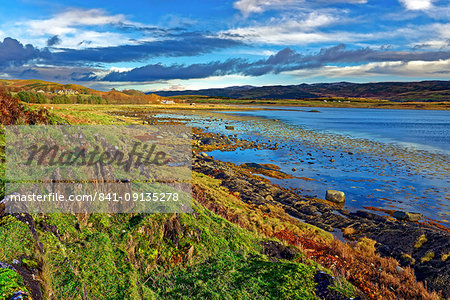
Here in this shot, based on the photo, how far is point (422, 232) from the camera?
12938 mm

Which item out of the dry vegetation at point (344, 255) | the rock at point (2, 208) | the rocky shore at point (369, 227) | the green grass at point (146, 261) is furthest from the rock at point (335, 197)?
the rock at point (2, 208)

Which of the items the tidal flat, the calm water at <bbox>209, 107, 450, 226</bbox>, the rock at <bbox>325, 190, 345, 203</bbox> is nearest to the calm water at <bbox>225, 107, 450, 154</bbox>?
the calm water at <bbox>209, 107, 450, 226</bbox>

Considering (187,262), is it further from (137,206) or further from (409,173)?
(409,173)

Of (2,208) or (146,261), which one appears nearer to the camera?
(2,208)

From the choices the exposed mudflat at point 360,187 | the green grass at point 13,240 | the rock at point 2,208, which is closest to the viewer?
the green grass at point 13,240

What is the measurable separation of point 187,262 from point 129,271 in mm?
1449

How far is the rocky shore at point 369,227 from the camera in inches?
420

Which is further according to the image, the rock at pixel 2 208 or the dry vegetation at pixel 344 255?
the dry vegetation at pixel 344 255

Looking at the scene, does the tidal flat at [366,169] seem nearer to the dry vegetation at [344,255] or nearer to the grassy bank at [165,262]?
the dry vegetation at [344,255]

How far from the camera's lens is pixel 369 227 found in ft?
47.6

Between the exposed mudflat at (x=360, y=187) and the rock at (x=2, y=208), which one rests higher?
the rock at (x=2, y=208)

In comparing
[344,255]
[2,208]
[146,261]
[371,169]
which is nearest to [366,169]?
[371,169]

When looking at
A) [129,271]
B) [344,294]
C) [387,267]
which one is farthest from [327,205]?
[129,271]

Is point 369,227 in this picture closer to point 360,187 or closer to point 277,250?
point 360,187
